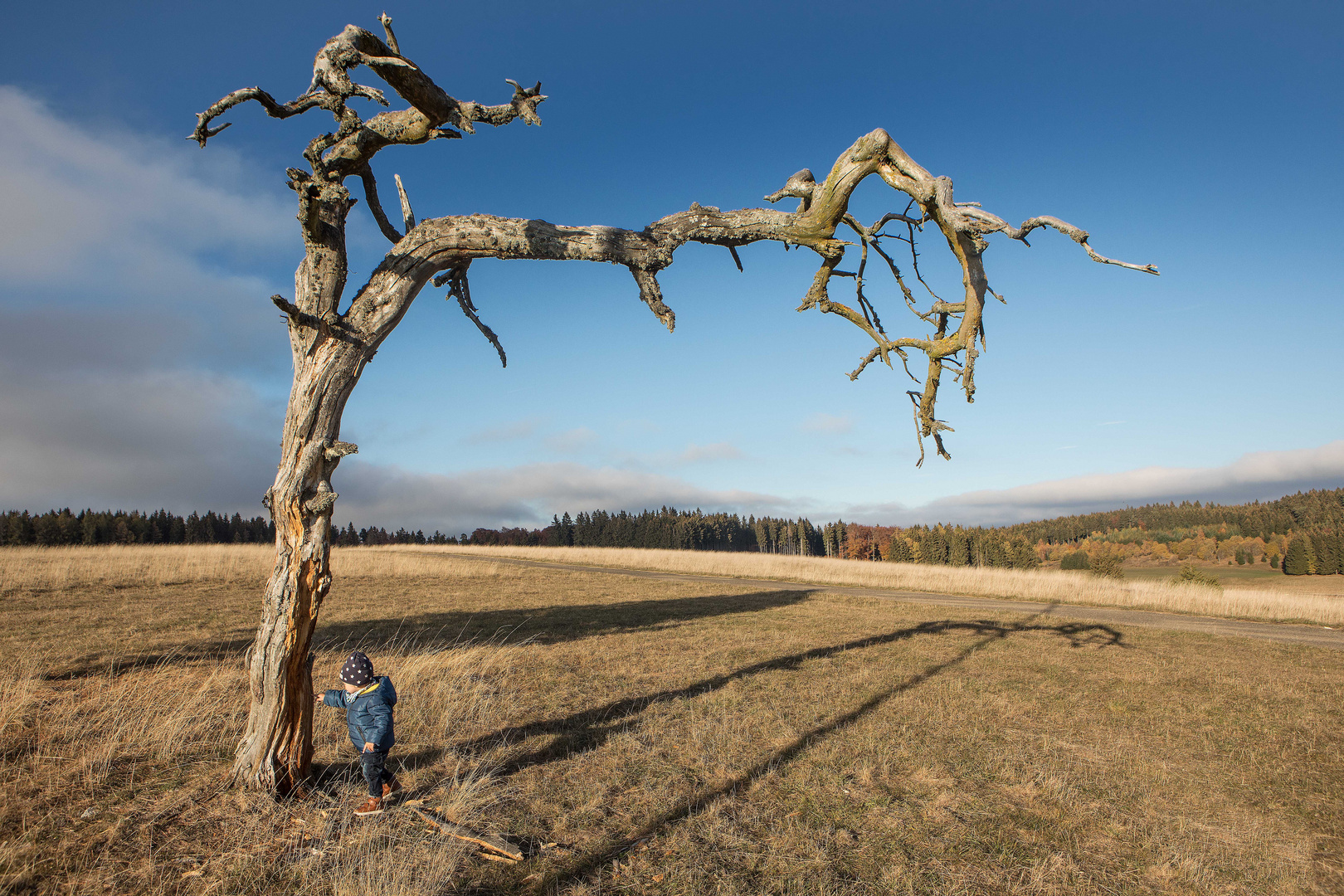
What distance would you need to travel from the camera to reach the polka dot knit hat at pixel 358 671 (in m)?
4.75

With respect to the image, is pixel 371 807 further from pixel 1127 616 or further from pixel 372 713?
pixel 1127 616

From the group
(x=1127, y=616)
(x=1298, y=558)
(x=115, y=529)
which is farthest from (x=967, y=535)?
(x=115, y=529)

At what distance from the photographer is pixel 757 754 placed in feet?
21.1

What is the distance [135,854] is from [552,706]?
456cm

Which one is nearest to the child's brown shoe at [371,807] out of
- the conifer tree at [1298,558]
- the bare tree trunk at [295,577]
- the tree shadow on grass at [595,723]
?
the bare tree trunk at [295,577]

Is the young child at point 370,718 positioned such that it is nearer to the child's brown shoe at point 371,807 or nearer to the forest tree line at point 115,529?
the child's brown shoe at point 371,807

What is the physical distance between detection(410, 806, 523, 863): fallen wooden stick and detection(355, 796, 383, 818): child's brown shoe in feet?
1.33

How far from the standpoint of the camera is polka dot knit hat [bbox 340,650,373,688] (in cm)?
475

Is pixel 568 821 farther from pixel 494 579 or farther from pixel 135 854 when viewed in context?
pixel 494 579

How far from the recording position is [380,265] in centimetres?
504

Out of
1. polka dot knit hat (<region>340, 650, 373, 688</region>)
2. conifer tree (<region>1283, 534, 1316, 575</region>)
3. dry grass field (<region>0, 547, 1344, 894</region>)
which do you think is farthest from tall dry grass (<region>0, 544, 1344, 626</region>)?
conifer tree (<region>1283, 534, 1316, 575</region>)

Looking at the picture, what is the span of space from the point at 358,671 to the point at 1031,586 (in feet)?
97.1

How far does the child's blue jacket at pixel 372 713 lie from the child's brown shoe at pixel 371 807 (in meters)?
0.34

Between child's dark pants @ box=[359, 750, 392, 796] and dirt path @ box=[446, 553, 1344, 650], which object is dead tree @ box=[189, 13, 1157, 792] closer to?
child's dark pants @ box=[359, 750, 392, 796]
